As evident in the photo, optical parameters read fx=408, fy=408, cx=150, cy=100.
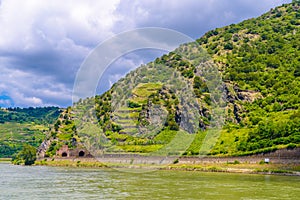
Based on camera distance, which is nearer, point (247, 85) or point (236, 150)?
point (236, 150)

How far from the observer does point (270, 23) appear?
158m

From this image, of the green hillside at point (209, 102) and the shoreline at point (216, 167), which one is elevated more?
the green hillside at point (209, 102)

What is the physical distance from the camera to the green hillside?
301 ft

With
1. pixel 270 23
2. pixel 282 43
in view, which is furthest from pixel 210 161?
pixel 270 23

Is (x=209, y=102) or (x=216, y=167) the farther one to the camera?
(x=209, y=102)

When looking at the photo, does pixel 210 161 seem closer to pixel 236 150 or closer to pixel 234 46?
pixel 236 150

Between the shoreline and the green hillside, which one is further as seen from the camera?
the green hillside

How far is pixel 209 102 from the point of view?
378 feet

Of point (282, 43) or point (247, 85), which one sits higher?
point (282, 43)

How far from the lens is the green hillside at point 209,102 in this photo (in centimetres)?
9162

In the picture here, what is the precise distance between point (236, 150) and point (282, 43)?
208 ft

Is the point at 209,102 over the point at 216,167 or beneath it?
over

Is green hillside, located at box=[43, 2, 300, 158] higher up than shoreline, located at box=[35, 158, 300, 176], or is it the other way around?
green hillside, located at box=[43, 2, 300, 158]

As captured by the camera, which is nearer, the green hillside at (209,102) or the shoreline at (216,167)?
the shoreline at (216,167)
